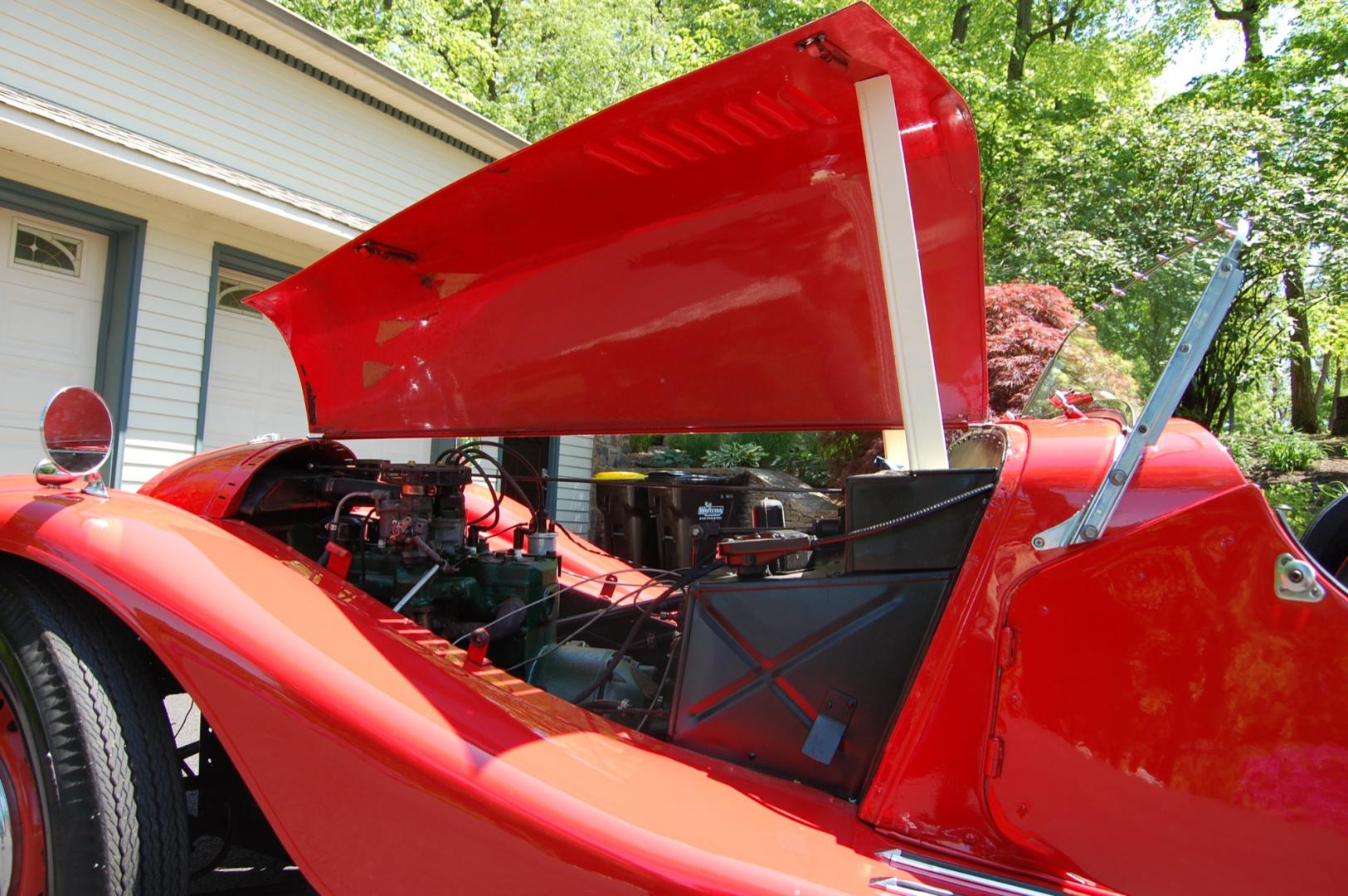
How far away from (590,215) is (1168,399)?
1529 mm

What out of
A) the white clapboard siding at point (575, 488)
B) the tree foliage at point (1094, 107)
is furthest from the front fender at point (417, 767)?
the white clapboard siding at point (575, 488)

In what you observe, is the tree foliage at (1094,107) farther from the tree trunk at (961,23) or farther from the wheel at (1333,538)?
the wheel at (1333,538)

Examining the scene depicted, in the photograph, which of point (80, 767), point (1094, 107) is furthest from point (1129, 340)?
point (1094, 107)

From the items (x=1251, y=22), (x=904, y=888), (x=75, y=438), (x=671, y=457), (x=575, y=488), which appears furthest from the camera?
(x=1251, y=22)

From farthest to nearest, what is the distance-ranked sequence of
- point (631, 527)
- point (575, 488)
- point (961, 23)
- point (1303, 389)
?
point (961, 23) → point (1303, 389) → point (575, 488) → point (631, 527)

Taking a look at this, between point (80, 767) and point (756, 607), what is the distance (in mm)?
1471

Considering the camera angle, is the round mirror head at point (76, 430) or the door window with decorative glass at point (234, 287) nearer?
the round mirror head at point (76, 430)

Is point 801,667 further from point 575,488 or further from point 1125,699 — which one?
point 575,488

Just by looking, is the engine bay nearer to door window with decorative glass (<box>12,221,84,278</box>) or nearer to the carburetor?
the carburetor

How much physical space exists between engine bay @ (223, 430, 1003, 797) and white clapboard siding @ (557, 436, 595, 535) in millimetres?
8171

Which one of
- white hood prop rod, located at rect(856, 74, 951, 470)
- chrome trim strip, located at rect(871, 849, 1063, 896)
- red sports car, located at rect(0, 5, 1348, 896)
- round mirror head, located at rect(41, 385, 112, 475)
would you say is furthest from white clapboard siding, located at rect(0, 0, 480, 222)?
chrome trim strip, located at rect(871, 849, 1063, 896)

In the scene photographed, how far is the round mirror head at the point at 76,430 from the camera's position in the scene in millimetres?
2123

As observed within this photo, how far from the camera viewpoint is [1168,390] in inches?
58.0

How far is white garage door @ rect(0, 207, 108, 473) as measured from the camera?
6.45 metres
